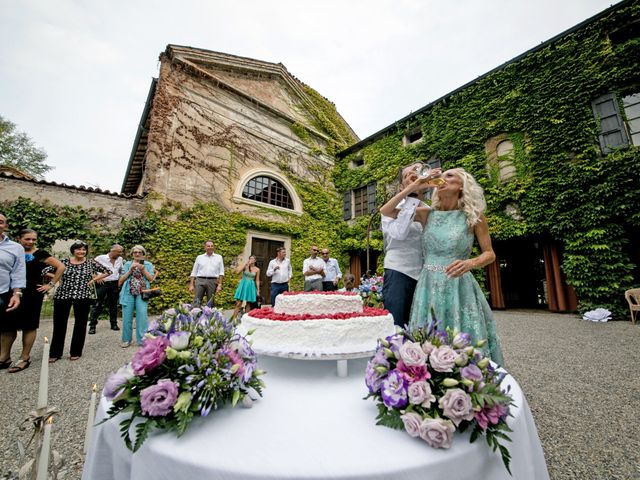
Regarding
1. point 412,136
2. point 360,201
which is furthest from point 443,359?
point 360,201

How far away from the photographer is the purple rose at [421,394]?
0.84 meters

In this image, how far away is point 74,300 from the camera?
13.1ft

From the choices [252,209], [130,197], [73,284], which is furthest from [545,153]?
[130,197]

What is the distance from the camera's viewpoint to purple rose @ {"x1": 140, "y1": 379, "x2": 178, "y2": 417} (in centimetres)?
82

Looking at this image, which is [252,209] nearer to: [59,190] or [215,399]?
[59,190]

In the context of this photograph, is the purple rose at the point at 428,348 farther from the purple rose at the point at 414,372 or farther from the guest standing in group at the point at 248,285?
the guest standing in group at the point at 248,285

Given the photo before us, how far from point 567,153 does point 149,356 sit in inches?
447

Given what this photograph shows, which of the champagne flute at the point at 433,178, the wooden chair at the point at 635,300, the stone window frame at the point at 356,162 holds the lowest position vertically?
the wooden chair at the point at 635,300

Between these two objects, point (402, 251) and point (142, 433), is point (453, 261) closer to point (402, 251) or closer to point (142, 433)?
point (402, 251)

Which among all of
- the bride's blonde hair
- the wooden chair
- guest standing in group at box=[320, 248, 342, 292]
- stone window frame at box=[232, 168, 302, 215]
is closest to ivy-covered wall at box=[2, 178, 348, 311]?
stone window frame at box=[232, 168, 302, 215]

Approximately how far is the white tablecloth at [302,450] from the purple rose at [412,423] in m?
0.03

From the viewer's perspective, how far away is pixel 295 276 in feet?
38.9

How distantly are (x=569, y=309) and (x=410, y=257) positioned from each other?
955 cm

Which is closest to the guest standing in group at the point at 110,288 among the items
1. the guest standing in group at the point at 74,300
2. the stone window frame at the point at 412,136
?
the guest standing in group at the point at 74,300
